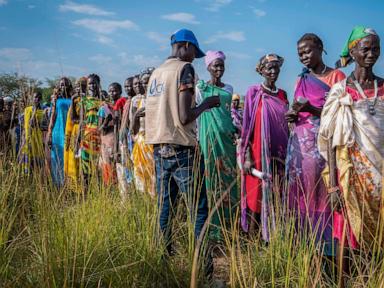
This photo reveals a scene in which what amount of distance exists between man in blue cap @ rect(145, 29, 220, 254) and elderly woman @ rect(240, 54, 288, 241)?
1050 millimetres

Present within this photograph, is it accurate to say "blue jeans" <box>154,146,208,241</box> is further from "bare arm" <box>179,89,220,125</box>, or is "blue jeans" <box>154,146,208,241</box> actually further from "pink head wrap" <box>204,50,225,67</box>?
"pink head wrap" <box>204,50,225,67</box>

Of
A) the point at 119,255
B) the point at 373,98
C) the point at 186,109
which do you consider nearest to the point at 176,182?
the point at 186,109

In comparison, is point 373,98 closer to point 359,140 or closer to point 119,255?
point 359,140

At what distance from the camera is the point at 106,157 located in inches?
225

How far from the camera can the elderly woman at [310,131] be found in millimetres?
3320

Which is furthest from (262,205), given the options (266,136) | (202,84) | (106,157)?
(106,157)

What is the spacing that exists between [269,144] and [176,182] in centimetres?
135

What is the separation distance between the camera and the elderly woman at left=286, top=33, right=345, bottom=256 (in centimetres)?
332

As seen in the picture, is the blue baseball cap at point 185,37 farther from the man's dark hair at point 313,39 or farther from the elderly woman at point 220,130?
the elderly woman at point 220,130

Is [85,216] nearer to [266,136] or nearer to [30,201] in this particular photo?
[30,201]

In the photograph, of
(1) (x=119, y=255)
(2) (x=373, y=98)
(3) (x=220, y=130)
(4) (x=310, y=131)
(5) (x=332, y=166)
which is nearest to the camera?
(1) (x=119, y=255)

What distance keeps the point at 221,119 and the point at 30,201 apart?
2171mm

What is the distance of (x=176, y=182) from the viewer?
2975 mm

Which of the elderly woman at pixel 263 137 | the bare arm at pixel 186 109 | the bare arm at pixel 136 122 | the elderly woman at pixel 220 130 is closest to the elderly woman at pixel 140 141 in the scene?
the bare arm at pixel 136 122
